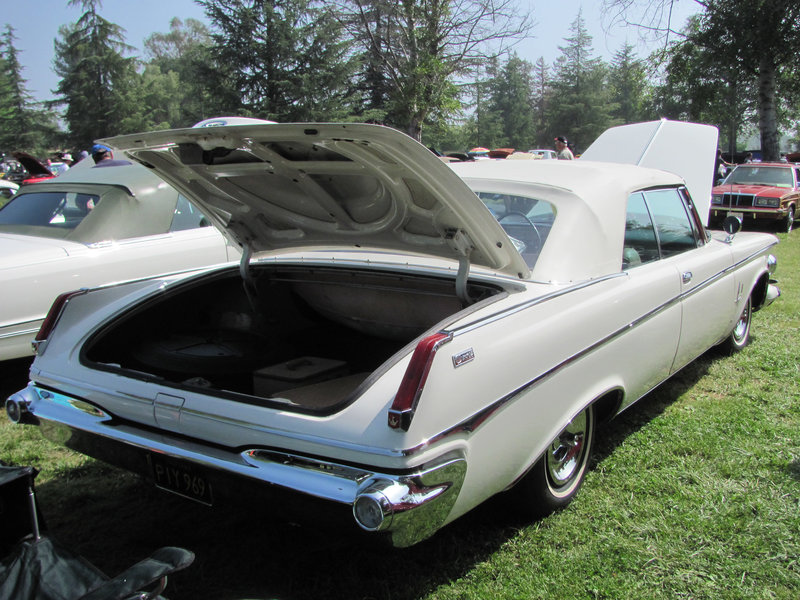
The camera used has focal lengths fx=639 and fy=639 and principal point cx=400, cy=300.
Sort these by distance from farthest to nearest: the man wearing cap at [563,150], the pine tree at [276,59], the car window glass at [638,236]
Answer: the pine tree at [276,59]
the man wearing cap at [563,150]
the car window glass at [638,236]

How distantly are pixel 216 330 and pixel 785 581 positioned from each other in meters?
2.74

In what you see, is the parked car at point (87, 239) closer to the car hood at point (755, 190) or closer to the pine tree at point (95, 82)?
the car hood at point (755, 190)

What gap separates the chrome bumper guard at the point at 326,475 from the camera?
1799 mm

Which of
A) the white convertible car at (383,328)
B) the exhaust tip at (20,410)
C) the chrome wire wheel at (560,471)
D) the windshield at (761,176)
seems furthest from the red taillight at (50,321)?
the windshield at (761,176)

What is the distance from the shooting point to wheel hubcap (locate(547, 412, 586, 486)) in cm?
272

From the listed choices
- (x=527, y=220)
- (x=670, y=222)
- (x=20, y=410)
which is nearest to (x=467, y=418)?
(x=527, y=220)

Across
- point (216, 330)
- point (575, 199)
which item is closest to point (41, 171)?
point (216, 330)

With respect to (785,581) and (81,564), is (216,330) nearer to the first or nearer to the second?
(81,564)

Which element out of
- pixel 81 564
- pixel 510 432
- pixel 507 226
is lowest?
pixel 81 564

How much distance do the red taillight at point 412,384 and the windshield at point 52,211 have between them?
413 cm

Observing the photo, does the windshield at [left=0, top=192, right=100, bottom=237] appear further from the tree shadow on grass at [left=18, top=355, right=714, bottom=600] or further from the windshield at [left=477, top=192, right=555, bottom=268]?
the windshield at [left=477, top=192, right=555, bottom=268]

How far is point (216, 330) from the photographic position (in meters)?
3.38

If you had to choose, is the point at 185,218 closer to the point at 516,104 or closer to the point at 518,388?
the point at 518,388

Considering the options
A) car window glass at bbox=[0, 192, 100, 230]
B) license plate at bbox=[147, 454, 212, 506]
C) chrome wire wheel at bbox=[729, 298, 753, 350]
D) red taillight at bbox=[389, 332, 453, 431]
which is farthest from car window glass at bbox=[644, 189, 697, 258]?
car window glass at bbox=[0, 192, 100, 230]
